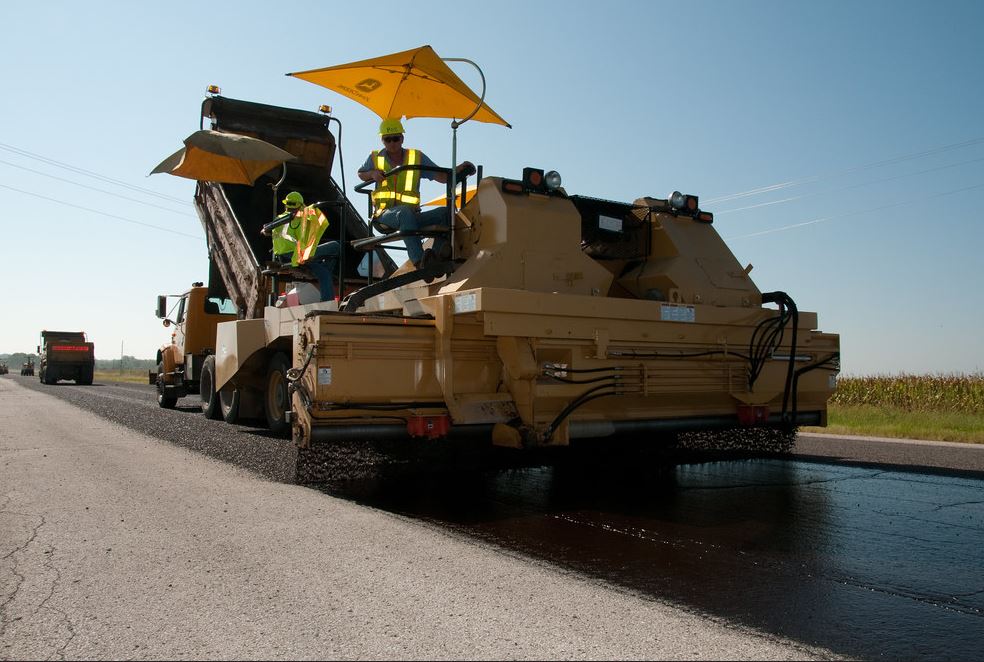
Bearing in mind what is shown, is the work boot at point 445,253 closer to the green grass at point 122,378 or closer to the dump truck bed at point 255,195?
the dump truck bed at point 255,195

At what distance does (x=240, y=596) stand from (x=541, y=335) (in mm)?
2798

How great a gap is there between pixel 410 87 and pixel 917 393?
15608 mm

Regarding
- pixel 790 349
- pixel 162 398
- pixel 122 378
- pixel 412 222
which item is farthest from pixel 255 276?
pixel 122 378

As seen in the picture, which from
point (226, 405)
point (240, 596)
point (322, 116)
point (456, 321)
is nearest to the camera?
point (240, 596)

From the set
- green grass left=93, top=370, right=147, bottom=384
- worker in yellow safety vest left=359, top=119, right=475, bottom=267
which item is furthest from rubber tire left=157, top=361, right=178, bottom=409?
green grass left=93, top=370, right=147, bottom=384

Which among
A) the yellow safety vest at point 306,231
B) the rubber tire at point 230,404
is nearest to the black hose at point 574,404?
the yellow safety vest at point 306,231

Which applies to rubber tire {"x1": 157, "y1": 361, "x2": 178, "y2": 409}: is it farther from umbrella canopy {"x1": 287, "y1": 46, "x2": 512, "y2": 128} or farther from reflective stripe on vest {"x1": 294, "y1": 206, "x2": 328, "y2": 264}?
umbrella canopy {"x1": 287, "y1": 46, "x2": 512, "y2": 128}

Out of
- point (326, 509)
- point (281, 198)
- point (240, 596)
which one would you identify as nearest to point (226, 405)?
point (281, 198)

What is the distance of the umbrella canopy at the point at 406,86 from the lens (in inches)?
249

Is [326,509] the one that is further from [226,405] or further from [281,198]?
[281,198]

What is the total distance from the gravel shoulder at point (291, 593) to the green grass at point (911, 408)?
29.5ft

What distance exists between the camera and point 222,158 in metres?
9.52

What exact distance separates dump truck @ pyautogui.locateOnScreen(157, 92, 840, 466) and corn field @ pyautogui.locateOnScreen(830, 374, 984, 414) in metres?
11.8

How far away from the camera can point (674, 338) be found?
19.7 feet
